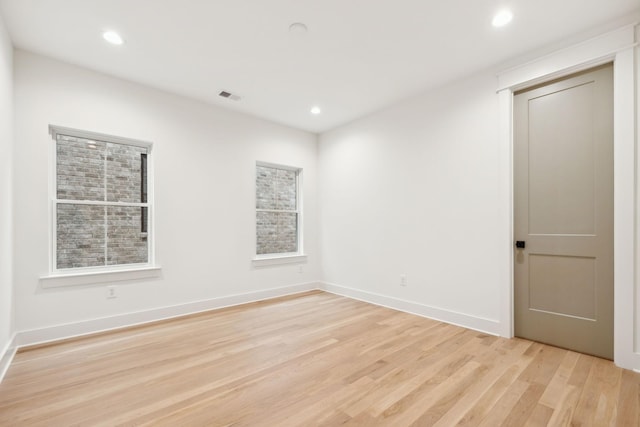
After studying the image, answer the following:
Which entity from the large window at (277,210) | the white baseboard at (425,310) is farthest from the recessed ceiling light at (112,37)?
the white baseboard at (425,310)

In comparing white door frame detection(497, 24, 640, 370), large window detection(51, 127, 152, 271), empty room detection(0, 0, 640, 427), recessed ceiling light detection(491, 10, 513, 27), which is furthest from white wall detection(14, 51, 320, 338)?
white door frame detection(497, 24, 640, 370)

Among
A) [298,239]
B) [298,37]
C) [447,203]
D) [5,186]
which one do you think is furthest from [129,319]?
[447,203]

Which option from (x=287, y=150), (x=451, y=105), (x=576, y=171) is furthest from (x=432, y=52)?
(x=287, y=150)

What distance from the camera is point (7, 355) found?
7.84 ft

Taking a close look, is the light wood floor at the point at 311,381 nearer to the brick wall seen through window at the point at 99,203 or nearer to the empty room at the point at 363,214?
the empty room at the point at 363,214

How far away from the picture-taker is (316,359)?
251cm

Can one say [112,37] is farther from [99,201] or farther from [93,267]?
[93,267]

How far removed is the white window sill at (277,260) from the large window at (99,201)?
4.76 feet

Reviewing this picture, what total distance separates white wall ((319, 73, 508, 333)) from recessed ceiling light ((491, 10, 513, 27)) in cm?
73

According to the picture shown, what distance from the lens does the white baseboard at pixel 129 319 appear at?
111 inches

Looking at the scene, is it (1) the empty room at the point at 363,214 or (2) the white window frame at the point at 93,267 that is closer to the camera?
(1) the empty room at the point at 363,214

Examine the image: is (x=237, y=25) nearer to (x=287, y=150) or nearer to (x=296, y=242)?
(x=287, y=150)

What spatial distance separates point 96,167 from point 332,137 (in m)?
3.28

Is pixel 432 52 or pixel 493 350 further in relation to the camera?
pixel 432 52
